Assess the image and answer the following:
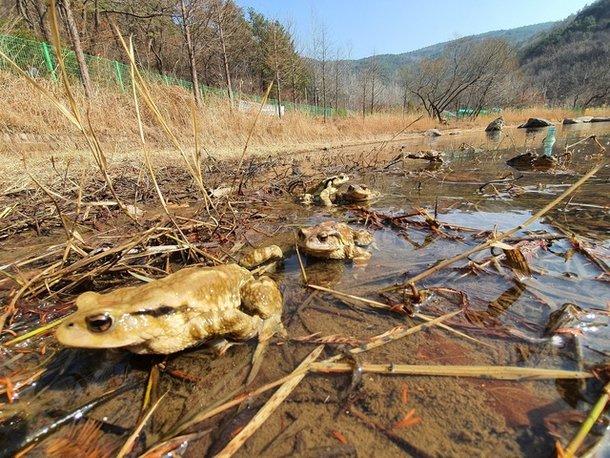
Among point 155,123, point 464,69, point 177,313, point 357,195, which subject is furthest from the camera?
point 464,69

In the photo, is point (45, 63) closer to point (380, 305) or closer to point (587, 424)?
point (380, 305)

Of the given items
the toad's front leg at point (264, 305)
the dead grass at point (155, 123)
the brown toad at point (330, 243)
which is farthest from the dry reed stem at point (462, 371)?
the dead grass at point (155, 123)

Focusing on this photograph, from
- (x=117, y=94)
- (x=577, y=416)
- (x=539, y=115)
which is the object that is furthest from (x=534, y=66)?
(x=577, y=416)

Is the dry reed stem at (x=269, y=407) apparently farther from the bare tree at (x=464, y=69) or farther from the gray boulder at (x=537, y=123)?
the bare tree at (x=464, y=69)

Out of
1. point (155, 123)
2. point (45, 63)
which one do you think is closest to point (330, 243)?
point (155, 123)

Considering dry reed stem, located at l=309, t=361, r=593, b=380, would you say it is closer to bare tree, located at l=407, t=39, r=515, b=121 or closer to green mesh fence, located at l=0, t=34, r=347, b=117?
green mesh fence, located at l=0, t=34, r=347, b=117

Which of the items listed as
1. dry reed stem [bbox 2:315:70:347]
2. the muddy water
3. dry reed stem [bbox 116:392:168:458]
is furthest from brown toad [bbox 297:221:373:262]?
dry reed stem [bbox 2:315:70:347]
